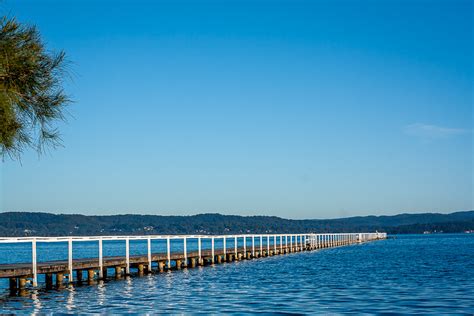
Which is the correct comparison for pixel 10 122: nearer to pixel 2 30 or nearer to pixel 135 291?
pixel 2 30

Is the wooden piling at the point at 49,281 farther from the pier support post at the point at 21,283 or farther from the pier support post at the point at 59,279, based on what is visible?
the pier support post at the point at 21,283

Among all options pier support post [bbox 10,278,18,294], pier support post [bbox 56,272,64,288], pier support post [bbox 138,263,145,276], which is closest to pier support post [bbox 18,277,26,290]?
pier support post [bbox 10,278,18,294]

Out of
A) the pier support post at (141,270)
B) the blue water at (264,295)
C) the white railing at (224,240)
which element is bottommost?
the blue water at (264,295)

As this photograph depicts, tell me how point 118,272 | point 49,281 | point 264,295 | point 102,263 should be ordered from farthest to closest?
point 118,272 → point 102,263 → point 49,281 → point 264,295

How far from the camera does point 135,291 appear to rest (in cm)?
2831

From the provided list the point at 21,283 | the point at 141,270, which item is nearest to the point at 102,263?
the point at 141,270

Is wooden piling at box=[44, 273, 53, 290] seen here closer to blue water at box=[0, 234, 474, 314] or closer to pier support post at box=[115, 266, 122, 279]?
blue water at box=[0, 234, 474, 314]

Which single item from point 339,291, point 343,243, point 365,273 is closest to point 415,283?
point 339,291

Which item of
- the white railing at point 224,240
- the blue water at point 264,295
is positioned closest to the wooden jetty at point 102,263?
the white railing at point 224,240

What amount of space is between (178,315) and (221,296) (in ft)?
18.9

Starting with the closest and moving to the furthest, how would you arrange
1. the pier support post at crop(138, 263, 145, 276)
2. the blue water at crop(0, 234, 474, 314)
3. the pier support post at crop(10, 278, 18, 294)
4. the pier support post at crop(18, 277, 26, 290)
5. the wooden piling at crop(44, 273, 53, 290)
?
the blue water at crop(0, 234, 474, 314), the pier support post at crop(10, 278, 18, 294), the pier support post at crop(18, 277, 26, 290), the wooden piling at crop(44, 273, 53, 290), the pier support post at crop(138, 263, 145, 276)

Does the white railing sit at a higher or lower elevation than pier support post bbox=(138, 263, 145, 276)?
higher

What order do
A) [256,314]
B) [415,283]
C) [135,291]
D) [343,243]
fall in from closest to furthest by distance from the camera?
[256,314] → [135,291] → [415,283] → [343,243]

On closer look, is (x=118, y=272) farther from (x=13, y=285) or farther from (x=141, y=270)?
(x=13, y=285)
